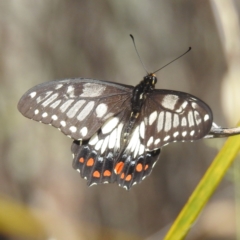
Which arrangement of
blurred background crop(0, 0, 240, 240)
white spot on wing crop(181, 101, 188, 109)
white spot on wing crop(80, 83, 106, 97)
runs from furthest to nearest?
blurred background crop(0, 0, 240, 240), white spot on wing crop(80, 83, 106, 97), white spot on wing crop(181, 101, 188, 109)

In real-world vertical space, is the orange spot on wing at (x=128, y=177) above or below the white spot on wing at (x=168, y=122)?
below

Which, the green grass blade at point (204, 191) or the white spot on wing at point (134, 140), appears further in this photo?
the white spot on wing at point (134, 140)

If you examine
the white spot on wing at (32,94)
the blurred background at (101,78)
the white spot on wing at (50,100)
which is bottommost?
the blurred background at (101,78)

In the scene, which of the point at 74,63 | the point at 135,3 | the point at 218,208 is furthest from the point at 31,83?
the point at 218,208

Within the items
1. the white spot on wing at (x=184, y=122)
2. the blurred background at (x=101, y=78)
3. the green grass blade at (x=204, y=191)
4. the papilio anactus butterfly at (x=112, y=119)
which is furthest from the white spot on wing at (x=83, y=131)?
the blurred background at (x=101, y=78)

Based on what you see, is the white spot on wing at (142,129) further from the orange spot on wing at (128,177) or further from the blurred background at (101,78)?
the blurred background at (101,78)

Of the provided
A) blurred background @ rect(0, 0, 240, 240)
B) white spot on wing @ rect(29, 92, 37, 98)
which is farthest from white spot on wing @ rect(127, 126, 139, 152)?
blurred background @ rect(0, 0, 240, 240)

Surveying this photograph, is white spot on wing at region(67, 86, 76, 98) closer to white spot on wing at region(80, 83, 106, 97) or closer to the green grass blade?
white spot on wing at region(80, 83, 106, 97)

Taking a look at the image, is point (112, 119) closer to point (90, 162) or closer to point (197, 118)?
point (90, 162)
